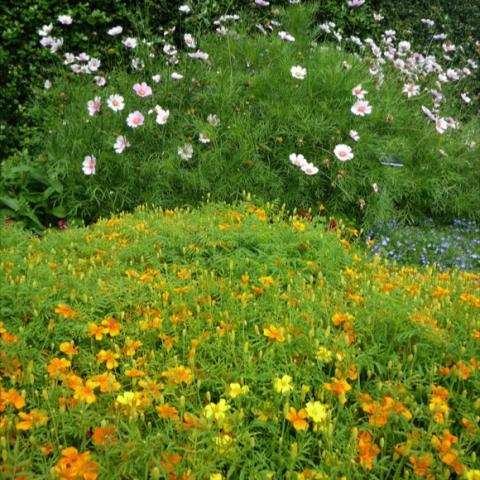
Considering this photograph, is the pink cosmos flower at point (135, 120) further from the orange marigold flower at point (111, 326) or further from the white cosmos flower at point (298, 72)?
the orange marigold flower at point (111, 326)

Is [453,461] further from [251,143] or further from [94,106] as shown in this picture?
[94,106]

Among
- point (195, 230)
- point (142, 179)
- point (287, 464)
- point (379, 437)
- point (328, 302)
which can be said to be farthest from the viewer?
point (142, 179)

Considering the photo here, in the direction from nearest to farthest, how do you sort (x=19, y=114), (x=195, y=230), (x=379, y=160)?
(x=195, y=230) < (x=379, y=160) < (x=19, y=114)

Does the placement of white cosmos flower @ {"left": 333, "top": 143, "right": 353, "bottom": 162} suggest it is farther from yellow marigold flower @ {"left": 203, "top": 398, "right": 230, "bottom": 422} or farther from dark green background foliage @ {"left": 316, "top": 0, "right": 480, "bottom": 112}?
yellow marigold flower @ {"left": 203, "top": 398, "right": 230, "bottom": 422}

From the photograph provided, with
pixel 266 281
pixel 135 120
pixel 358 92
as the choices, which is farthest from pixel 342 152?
pixel 266 281

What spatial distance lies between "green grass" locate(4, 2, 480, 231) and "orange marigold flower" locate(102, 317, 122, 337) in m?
2.28

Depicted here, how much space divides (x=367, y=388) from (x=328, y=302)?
0.46 metres

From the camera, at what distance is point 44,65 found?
230 inches

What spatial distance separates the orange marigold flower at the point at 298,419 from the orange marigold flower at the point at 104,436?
1.69 feet

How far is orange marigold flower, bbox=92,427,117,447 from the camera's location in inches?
63.3

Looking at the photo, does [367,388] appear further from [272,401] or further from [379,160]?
[379,160]

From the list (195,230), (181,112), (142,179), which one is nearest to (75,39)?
(181,112)

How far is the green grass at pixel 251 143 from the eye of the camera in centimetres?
450

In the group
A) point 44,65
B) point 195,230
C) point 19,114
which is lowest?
point 19,114
